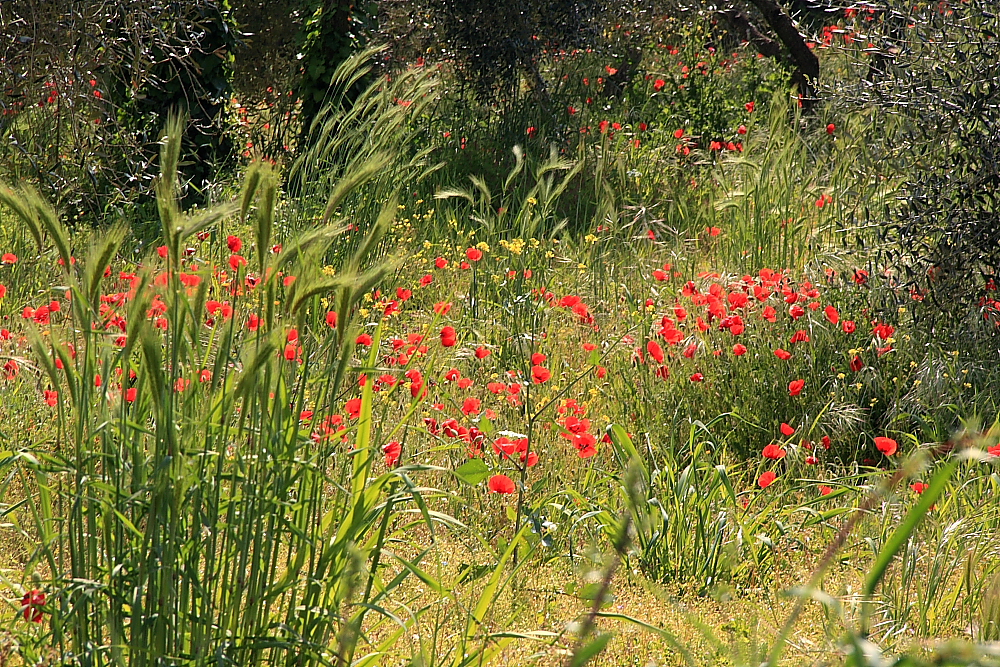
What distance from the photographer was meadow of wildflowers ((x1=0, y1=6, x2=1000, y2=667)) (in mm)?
1726

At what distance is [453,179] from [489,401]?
311 centimetres

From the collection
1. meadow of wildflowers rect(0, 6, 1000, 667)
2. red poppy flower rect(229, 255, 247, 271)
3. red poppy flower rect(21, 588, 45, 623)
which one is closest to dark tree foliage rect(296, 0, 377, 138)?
meadow of wildflowers rect(0, 6, 1000, 667)

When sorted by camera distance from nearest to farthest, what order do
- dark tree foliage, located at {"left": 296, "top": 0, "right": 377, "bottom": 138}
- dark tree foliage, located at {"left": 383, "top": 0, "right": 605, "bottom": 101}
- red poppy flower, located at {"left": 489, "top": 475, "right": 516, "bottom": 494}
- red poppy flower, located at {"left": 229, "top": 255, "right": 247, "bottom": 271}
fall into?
red poppy flower, located at {"left": 229, "top": 255, "right": 247, "bottom": 271} < red poppy flower, located at {"left": 489, "top": 475, "right": 516, "bottom": 494} < dark tree foliage, located at {"left": 296, "top": 0, "right": 377, "bottom": 138} < dark tree foliage, located at {"left": 383, "top": 0, "right": 605, "bottom": 101}

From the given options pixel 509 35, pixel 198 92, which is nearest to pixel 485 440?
pixel 198 92

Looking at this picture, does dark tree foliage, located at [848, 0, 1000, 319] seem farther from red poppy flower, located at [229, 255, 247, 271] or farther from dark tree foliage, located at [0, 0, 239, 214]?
dark tree foliage, located at [0, 0, 239, 214]

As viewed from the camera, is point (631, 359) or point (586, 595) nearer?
point (586, 595)

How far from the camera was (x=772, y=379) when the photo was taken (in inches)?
155

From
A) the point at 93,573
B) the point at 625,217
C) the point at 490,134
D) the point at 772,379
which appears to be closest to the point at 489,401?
the point at 772,379

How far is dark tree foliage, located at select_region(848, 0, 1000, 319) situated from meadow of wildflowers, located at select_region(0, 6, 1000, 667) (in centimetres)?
18

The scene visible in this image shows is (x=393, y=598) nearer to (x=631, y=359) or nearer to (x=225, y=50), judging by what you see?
(x=631, y=359)

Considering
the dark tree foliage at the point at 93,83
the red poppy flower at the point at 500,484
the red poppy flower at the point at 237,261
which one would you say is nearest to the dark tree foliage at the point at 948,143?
the red poppy flower at the point at 500,484

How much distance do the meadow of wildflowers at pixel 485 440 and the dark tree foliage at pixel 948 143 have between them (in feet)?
0.58

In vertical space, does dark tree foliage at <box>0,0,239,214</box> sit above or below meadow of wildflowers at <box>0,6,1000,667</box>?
above

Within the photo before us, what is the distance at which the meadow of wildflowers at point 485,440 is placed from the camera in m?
1.73
